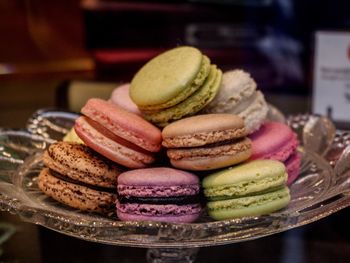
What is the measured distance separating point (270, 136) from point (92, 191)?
0.30 m

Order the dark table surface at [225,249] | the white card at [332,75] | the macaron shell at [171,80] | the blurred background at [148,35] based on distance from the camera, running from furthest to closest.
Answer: the blurred background at [148,35] < the white card at [332,75] < the dark table surface at [225,249] < the macaron shell at [171,80]

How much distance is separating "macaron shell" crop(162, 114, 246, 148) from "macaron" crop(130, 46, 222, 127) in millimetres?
37

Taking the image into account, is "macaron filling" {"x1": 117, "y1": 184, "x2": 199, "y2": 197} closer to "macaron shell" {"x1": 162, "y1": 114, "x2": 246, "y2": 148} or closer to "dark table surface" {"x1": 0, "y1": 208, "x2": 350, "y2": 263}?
"macaron shell" {"x1": 162, "y1": 114, "x2": 246, "y2": 148}

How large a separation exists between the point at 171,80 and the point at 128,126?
92 mm

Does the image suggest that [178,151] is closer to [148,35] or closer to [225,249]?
[225,249]

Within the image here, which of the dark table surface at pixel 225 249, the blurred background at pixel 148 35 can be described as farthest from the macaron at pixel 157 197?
the blurred background at pixel 148 35

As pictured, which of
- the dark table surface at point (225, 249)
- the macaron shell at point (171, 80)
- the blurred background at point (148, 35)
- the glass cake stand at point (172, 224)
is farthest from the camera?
the blurred background at point (148, 35)

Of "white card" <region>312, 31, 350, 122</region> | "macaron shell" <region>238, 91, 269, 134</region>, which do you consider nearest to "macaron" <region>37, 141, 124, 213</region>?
"macaron shell" <region>238, 91, 269, 134</region>

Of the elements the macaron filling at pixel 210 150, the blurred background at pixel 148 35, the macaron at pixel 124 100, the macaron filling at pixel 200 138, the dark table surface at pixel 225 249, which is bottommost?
the dark table surface at pixel 225 249

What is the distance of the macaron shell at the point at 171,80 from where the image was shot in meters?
0.85

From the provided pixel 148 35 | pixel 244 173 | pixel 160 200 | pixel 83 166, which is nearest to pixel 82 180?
pixel 83 166

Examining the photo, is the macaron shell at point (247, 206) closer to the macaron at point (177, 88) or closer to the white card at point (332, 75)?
the macaron at point (177, 88)

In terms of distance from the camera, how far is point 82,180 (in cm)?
83

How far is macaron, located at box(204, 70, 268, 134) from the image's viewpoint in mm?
921
